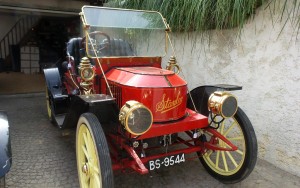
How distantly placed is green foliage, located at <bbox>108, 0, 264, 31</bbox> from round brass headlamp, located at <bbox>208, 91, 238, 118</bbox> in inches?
46.9

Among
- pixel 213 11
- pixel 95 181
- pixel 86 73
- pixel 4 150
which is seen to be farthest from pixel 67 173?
pixel 213 11

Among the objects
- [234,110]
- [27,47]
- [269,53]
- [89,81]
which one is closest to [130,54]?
[89,81]

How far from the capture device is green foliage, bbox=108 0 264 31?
2.95 metres

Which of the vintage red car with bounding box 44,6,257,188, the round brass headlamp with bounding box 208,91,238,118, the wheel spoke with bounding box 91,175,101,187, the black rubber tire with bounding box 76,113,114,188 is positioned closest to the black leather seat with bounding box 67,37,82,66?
the vintage red car with bounding box 44,6,257,188

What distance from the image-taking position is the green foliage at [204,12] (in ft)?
9.68

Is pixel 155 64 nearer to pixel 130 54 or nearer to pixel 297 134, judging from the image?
pixel 130 54

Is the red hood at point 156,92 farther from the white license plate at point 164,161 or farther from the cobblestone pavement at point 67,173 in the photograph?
the cobblestone pavement at point 67,173

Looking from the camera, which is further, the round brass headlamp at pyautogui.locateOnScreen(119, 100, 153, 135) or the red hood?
the red hood

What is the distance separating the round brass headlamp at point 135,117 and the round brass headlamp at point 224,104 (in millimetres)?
A: 713

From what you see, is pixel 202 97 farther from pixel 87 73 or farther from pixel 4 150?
pixel 4 150

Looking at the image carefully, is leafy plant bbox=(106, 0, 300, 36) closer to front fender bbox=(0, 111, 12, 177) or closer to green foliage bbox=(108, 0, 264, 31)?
green foliage bbox=(108, 0, 264, 31)

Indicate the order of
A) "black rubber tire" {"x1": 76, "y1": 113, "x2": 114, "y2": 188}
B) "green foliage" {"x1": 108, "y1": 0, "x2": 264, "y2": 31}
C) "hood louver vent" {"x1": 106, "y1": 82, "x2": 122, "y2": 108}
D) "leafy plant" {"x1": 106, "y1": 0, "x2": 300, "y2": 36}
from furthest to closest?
1. "green foliage" {"x1": 108, "y1": 0, "x2": 264, "y2": 31}
2. "leafy plant" {"x1": 106, "y1": 0, "x2": 300, "y2": 36}
3. "hood louver vent" {"x1": 106, "y1": 82, "x2": 122, "y2": 108}
4. "black rubber tire" {"x1": 76, "y1": 113, "x2": 114, "y2": 188}

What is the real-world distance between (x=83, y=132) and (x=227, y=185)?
1.52 meters

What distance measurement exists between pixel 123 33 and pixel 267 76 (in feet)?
5.65
